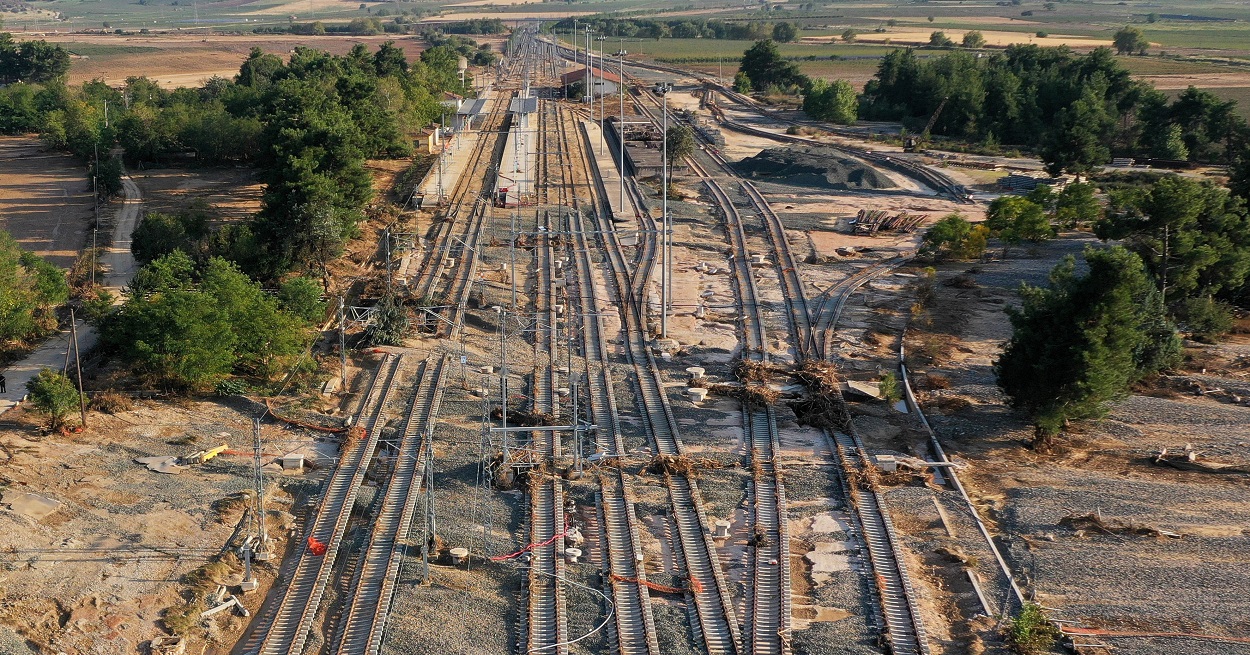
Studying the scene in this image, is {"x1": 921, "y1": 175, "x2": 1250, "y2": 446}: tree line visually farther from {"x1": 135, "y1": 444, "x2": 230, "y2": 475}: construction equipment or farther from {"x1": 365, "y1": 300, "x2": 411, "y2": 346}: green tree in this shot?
{"x1": 135, "y1": 444, "x2": 230, "y2": 475}: construction equipment

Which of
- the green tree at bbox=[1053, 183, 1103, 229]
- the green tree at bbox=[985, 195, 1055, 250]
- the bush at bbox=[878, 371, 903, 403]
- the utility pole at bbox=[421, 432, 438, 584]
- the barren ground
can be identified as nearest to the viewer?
the utility pole at bbox=[421, 432, 438, 584]

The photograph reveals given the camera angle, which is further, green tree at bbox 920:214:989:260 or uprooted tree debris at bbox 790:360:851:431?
green tree at bbox 920:214:989:260

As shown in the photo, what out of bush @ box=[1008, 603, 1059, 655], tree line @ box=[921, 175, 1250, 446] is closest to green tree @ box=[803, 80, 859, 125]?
tree line @ box=[921, 175, 1250, 446]

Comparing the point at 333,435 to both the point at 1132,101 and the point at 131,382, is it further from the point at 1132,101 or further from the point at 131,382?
the point at 1132,101

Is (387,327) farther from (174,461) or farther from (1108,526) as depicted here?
(1108,526)

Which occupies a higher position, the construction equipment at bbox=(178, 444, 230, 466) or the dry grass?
the dry grass

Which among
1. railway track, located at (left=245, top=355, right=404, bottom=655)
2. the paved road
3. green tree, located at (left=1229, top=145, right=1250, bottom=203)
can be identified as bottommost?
railway track, located at (left=245, top=355, right=404, bottom=655)

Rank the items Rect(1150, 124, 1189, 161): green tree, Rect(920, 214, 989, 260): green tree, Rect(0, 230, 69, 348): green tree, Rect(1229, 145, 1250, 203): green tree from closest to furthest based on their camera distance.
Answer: Rect(0, 230, 69, 348): green tree
Rect(1229, 145, 1250, 203): green tree
Rect(920, 214, 989, 260): green tree
Rect(1150, 124, 1189, 161): green tree

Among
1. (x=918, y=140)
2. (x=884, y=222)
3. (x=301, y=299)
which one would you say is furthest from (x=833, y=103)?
(x=301, y=299)

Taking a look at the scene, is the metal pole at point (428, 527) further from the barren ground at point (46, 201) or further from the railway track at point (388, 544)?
the barren ground at point (46, 201)
